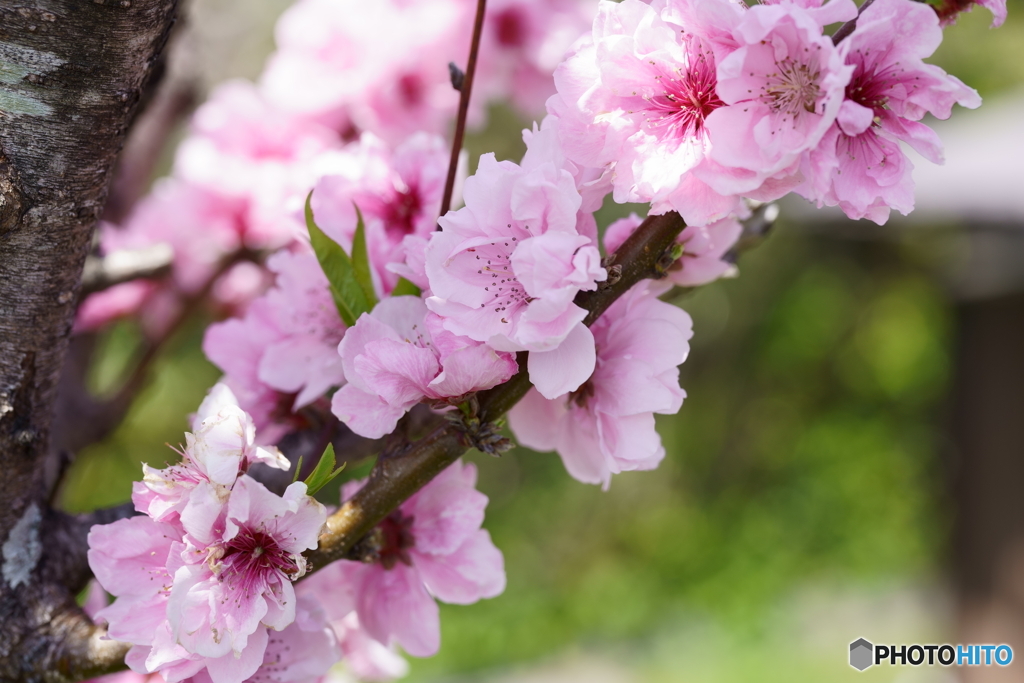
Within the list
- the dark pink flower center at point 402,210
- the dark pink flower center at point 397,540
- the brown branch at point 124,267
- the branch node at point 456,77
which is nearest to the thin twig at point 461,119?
the branch node at point 456,77

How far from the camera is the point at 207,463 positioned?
1.59ft

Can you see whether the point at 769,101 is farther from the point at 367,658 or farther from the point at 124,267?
the point at 124,267

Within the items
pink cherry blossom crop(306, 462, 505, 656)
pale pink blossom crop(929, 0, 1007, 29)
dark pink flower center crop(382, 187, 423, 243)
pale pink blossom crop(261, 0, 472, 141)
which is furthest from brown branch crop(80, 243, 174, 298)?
pale pink blossom crop(929, 0, 1007, 29)

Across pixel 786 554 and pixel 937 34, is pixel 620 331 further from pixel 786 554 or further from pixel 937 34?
pixel 786 554

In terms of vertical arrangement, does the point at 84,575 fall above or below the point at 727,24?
below

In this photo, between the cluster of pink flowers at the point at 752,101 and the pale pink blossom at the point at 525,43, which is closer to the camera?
the cluster of pink flowers at the point at 752,101

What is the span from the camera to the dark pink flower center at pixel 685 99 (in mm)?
492

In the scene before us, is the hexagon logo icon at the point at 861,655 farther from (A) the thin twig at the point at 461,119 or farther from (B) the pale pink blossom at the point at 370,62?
(B) the pale pink blossom at the point at 370,62

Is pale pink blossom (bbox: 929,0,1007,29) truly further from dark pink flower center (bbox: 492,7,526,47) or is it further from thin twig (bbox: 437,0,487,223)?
dark pink flower center (bbox: 492,7,526,47)

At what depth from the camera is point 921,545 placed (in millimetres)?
5160

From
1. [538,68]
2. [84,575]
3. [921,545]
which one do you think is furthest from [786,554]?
[84,575]

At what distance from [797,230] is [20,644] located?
563 cm

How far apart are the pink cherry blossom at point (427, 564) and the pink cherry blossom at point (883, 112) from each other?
324 mm

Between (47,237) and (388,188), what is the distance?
29 centimetres
